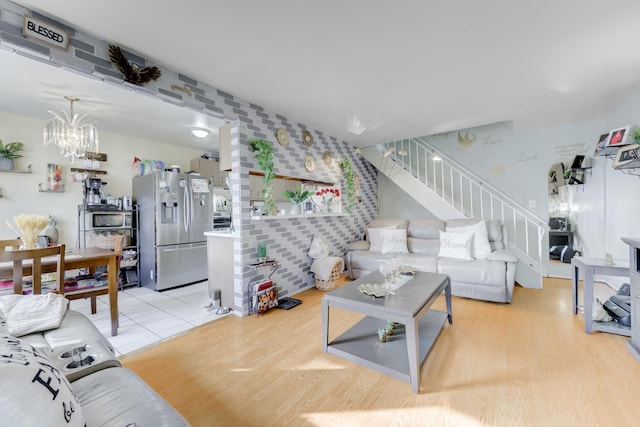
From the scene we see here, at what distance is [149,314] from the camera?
121 inches

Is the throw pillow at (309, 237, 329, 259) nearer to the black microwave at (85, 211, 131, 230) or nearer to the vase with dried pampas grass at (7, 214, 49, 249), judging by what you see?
the vase with dried pampas grass at (7, 214, 49, 249)

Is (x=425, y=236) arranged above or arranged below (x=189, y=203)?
below

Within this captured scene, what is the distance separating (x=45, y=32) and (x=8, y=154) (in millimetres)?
2684

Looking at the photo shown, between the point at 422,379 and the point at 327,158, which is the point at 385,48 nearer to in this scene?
the point at 327,158

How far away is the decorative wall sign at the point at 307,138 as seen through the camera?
12.7ft

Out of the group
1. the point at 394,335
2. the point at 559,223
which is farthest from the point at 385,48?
the point at 559,223

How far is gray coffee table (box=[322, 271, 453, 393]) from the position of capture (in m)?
1.75

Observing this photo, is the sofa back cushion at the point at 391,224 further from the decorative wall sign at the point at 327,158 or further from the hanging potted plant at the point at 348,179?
the decorative wall sign at the point at 327,158

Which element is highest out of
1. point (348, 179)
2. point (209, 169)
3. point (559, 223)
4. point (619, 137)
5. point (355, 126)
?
point (355, 126)

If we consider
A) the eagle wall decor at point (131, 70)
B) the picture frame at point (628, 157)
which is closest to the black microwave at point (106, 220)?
the eagle wall decor at point (131, 70)

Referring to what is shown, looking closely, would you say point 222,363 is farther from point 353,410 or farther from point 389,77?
point 389,77

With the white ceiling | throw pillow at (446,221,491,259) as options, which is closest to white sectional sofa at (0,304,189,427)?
the white ceiling

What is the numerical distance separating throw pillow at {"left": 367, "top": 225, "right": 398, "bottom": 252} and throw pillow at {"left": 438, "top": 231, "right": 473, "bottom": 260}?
90 centimetres

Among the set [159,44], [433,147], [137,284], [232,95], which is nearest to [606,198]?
[433,147]
